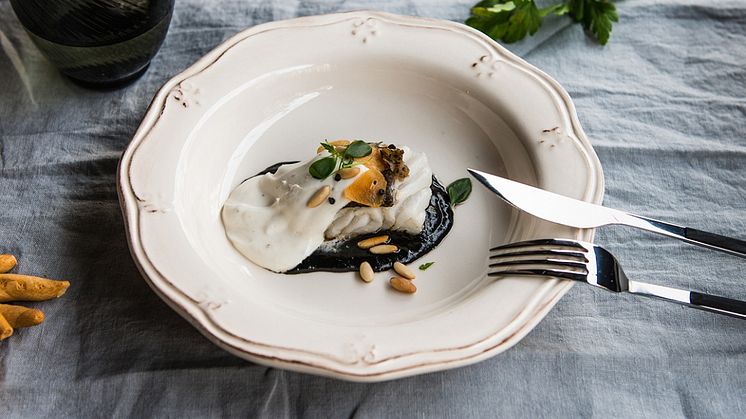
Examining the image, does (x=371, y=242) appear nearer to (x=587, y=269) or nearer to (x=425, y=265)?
(x=425, y=265)

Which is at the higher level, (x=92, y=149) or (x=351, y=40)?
(x=351, y=40)

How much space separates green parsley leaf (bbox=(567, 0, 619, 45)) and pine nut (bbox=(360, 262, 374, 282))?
1.60m

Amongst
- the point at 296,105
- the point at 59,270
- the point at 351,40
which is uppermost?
the point at 351,40

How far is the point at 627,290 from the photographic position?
6.68ft

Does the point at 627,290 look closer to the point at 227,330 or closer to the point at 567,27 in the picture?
the point at 227,330

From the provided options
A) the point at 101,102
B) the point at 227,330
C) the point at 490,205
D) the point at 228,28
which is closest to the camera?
the point at 227,330

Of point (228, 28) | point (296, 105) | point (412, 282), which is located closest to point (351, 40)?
point (296, 105)

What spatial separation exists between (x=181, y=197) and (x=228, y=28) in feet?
3.85

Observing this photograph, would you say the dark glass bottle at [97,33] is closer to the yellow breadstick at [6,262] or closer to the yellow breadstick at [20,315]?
the yellow breadstick at [6,262]

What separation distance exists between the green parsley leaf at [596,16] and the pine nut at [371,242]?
57.8 inches

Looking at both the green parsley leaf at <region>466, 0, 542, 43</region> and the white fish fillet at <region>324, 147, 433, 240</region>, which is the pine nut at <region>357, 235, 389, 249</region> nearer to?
the white fish fillet at <region>324, 147, 433, 240</region>

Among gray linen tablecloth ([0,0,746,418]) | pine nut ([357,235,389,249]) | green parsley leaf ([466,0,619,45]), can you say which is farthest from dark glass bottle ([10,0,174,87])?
green parsley leaf ([466,0,619,45])

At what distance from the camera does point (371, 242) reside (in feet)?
7.61

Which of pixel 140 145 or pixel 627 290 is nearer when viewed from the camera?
pixel 627 290
